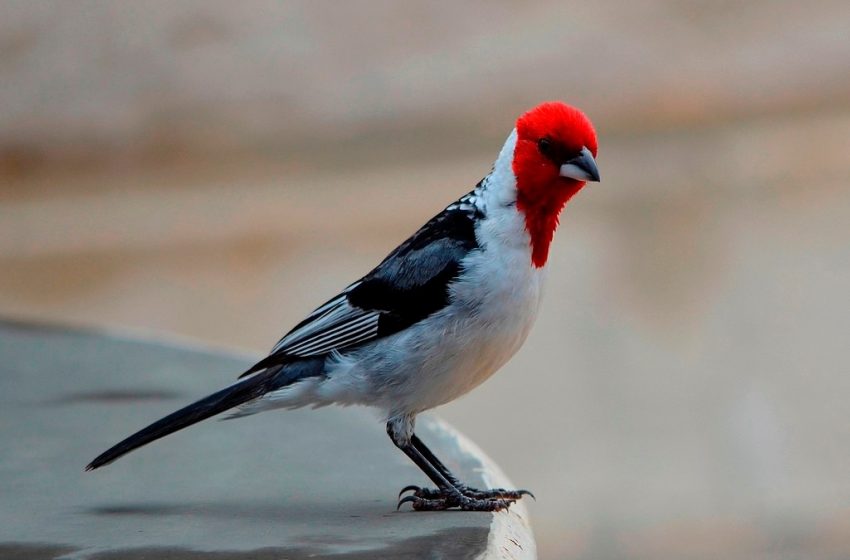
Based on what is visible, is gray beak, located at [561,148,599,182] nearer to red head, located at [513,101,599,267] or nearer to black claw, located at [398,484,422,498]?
red head, located at [513,101,599,267]

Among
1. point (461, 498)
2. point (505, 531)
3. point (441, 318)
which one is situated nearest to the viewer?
point (505, 531)

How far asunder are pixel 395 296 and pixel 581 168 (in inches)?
15.4

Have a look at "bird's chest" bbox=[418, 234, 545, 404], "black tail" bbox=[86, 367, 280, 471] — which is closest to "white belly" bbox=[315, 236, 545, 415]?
"bird's chest" bbox=[418, 234, 545, 404]

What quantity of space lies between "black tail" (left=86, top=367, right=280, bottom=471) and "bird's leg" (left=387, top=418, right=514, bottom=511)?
244 millimetres

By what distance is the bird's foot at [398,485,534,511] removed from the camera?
2.18 metres

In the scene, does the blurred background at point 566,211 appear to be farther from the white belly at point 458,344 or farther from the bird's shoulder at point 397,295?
the white belly at point 458,344

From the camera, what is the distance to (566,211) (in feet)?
19.8

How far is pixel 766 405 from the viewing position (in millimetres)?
6152

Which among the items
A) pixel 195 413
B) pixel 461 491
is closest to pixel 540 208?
pixel 461 491

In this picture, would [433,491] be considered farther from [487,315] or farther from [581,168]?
[581,168]

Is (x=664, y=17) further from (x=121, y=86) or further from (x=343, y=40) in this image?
(x=121, y=86)

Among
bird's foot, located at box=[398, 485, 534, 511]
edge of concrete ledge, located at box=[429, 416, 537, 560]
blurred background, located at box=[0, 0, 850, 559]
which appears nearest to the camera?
edge of concrete ledge, located at box=[429, 416, 537, 560]

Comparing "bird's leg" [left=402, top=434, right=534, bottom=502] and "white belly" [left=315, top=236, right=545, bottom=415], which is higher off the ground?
"white belly" [left=315, top=236, right=545, bottom=415]

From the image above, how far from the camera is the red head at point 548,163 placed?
2.27 metres
